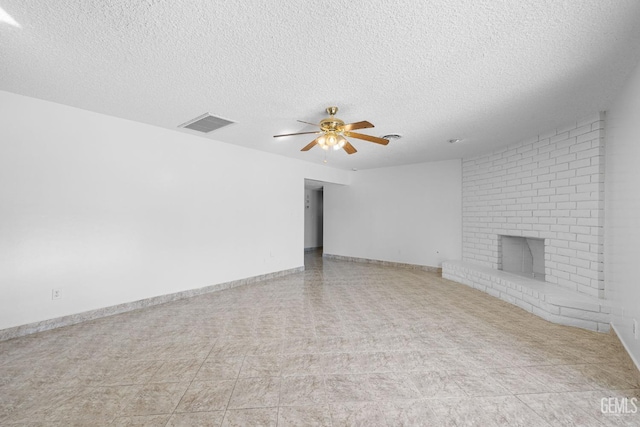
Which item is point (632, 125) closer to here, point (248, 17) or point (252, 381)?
point (248, 17)

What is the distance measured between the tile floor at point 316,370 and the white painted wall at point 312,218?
19.8 feet

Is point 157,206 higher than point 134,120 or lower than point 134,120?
lower

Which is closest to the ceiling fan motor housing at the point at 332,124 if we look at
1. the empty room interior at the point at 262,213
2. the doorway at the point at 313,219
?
the empty room interior at the point at 262,213

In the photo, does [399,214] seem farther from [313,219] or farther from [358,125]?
[358,125]

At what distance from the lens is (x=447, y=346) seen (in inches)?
104

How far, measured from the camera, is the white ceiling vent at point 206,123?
3.54 meters

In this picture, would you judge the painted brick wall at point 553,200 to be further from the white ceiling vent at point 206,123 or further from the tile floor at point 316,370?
the white ceiling vent at point 206,123

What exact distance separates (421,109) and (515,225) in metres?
2.98

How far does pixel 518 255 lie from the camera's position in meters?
5.00

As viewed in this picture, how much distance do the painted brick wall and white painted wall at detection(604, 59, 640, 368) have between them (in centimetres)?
21

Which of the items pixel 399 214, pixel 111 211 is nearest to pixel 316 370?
pixel 111 211

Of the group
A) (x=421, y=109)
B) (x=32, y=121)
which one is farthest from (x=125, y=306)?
(x=421, y=109)

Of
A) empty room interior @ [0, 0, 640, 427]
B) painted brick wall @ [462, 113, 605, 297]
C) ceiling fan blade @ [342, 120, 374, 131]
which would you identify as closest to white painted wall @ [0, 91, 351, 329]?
empty room interior @ [0, 0, 640, 427]

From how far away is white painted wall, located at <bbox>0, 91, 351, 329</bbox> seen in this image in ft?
9.52
